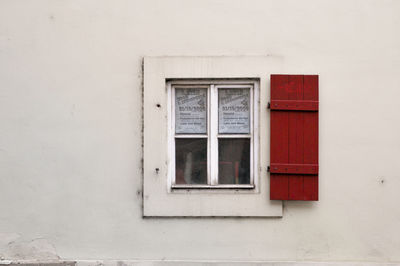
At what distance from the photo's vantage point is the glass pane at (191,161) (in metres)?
5.43

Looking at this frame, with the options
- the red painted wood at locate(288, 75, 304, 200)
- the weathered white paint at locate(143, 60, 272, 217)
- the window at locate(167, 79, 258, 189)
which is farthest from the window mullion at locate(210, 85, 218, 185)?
the red painted wood at locate(288, 75, 304, 200)

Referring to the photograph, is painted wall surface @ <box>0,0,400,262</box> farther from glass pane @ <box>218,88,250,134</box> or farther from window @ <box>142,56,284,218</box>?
glass pane @ <box>218,88,250,134</box>

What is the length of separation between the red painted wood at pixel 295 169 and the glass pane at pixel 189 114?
2.47 ft

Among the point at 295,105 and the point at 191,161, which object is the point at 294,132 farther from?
the point at 191,161

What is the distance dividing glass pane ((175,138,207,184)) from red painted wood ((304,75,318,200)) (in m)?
0.95

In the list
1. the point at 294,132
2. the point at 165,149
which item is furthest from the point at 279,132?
the point at 165,149

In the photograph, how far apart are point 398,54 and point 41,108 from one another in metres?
3.35

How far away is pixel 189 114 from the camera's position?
5422mm

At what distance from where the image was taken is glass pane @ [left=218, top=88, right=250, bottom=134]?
540 centimetres

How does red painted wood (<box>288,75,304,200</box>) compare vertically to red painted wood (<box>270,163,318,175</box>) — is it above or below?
above

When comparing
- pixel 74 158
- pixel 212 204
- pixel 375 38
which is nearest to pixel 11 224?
pixel 74 158

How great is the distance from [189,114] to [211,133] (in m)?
0.28

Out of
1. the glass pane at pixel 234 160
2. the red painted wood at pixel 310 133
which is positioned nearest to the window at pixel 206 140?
the glass pane at pixel 234 160

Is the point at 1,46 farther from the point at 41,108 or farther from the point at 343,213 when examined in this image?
the point at 343,213
